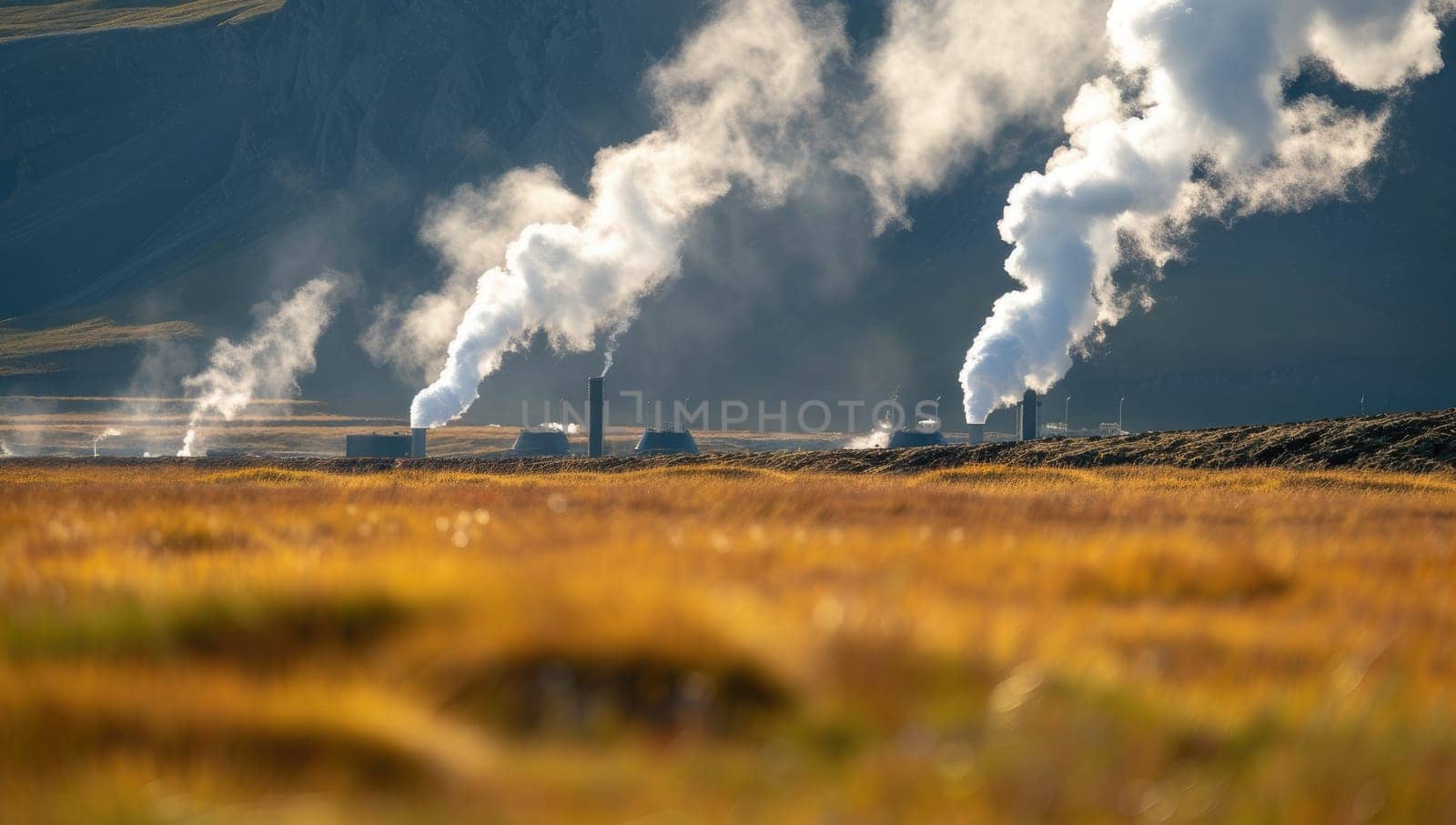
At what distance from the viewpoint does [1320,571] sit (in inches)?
404

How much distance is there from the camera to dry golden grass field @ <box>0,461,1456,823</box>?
15.3ft

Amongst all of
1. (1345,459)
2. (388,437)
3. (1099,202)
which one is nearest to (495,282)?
(388,437)

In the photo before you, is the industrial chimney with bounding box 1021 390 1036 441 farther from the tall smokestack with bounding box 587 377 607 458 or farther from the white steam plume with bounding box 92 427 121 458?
the white steam plume with bounding box 92 427 121 458

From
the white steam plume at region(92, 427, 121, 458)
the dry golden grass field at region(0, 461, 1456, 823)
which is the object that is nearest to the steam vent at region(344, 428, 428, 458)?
the white steam plume at region(92, 427, 121, 458)

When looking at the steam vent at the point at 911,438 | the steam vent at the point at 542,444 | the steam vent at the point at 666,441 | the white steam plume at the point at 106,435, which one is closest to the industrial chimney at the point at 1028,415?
the steam vent at the point at 911,438

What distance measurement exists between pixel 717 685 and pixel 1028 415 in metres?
118

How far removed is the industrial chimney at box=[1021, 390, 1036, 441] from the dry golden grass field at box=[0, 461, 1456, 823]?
111 m

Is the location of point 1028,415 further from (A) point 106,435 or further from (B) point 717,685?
(A) point 106,435

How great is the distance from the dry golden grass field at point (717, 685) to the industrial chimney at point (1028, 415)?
11086 cm

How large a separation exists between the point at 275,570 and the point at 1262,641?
5220 millimetres

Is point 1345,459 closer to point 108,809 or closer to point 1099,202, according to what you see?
point 108,809

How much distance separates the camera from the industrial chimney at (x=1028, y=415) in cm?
11950

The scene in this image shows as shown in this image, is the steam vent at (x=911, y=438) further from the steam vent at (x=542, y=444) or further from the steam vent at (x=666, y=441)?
the steam vent at (x=542, y=444)

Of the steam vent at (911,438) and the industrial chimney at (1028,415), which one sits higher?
the industrial chimney at (1028,415)
